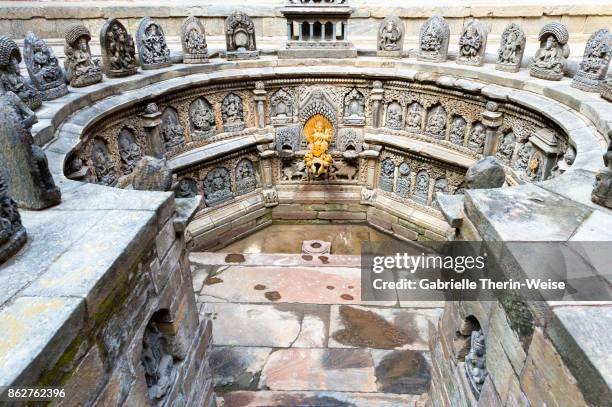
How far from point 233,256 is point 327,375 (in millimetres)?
3268

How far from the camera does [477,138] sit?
8.26m

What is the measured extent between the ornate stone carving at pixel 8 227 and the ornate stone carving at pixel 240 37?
6.93 meters

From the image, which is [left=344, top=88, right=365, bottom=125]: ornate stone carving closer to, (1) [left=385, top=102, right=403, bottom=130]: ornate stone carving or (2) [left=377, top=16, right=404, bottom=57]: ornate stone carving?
(1) [left=385, top=102, right=403, bottom=130]: ornate stone carving

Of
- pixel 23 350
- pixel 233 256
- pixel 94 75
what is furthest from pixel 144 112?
pixel 23 350

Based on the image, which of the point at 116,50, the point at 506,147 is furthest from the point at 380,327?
the point at 116,50

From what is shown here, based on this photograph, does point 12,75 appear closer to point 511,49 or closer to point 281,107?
point 281,107

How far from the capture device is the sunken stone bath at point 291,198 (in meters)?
2.52

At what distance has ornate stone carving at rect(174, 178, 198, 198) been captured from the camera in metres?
8.46

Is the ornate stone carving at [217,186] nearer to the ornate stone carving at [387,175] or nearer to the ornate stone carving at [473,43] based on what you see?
the ornate stone carving at [387,175]

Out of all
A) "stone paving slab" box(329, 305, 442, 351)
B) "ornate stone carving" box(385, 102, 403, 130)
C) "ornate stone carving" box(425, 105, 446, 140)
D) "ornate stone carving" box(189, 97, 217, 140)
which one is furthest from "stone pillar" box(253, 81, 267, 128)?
"stone paving slab" box(329, 305, 442, 351)

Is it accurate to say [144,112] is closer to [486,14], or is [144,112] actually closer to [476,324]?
[476,324]

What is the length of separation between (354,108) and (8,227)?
776 centimetres

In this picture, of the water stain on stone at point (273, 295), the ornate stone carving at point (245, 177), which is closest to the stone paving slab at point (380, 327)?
the water stain on stone at point (273, 295)

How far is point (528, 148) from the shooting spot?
7148mm
